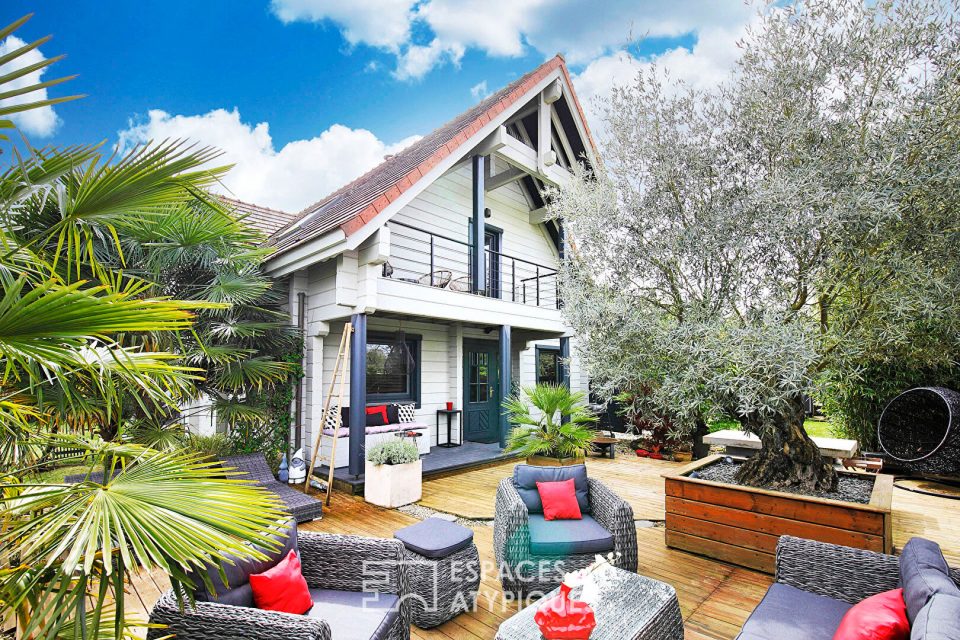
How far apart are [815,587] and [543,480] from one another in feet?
5.96

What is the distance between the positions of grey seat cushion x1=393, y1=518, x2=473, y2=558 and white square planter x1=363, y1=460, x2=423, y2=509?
6.77ft

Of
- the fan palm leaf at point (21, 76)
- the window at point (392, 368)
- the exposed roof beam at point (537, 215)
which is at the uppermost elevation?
the exposed roof beam at point (537, 215)

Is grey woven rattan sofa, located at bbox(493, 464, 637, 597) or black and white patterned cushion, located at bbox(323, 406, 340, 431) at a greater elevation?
black and white patterned cushion, located at bbox(323, 406, 340, 431)

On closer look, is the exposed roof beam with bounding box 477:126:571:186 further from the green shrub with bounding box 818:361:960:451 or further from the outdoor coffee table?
the outdoor coffee table

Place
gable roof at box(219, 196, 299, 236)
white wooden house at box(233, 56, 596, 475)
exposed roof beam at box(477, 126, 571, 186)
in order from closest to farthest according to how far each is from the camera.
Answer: white wooden house at box(233, 56, 596, 475) → exposed roof beam at box(477, 126, 571, 186) → gable roof at box(219, 196, 299, 236)

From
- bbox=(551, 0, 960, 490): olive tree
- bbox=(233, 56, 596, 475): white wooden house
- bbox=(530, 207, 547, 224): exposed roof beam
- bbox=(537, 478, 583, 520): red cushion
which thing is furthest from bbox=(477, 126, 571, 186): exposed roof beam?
bbox=(537, 478, 583, 520): red cushion

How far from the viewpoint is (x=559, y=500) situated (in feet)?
11.5

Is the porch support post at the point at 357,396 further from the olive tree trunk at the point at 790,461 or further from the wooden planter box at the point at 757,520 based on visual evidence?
the olive tree trunk at the point at 790,461

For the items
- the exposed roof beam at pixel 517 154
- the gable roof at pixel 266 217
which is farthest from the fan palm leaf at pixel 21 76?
the gable roof at pixel 266 217

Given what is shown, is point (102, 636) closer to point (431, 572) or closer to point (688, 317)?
point (431, 572)

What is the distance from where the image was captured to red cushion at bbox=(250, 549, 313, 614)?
2.16 m

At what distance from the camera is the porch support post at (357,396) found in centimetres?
568

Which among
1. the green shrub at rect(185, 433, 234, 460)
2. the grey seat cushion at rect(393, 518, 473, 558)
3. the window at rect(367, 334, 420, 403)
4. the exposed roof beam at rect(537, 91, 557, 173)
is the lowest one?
the grey seat cushion at rect(393, 518, 473, 558)

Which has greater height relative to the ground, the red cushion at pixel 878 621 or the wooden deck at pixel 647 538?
the red cushion at pixel 878 621
